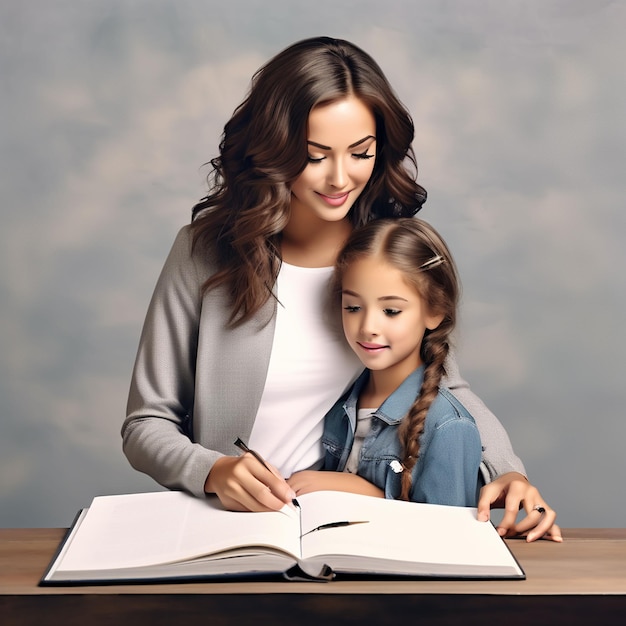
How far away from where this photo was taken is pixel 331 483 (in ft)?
5.94

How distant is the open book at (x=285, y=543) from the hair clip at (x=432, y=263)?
0.47 m

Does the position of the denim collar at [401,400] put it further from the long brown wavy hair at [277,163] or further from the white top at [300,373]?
the long brown wavy hair at [277,163]

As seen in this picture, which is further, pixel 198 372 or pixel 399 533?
pixel 198 372

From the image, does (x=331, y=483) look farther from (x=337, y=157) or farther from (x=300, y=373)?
(x=337, y=157)

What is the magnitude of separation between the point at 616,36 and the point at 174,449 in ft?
6.50

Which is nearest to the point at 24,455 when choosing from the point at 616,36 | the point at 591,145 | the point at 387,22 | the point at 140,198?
the point at 140,198

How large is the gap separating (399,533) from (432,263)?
1.99 ft

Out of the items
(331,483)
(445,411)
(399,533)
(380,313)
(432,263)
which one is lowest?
(399,533)

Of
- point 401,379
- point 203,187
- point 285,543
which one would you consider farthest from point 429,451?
point 203,187

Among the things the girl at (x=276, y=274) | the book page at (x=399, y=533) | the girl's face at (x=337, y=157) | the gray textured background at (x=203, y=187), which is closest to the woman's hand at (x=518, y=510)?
the book page at (x=399, y=533)

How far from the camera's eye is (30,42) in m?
3.05

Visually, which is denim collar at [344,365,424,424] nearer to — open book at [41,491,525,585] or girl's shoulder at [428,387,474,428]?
girl's shoulder at [428,387,474,428]

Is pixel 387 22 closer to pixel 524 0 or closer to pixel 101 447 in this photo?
pixel 524 0

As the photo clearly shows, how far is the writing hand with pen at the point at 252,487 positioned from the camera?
5.15 ft
